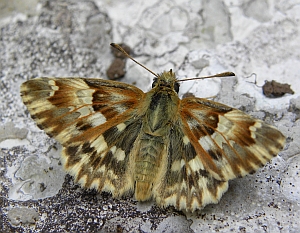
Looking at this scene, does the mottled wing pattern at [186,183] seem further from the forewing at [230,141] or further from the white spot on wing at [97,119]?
the white spot on wing at [97,119]

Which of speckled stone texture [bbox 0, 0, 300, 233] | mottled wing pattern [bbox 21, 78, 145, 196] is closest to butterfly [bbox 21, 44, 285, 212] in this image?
mottled wing pattern [bbox 21, 78, 145, 196]

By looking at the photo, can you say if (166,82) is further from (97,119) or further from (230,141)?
(230,141)

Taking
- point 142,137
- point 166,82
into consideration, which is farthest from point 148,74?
point 142,137

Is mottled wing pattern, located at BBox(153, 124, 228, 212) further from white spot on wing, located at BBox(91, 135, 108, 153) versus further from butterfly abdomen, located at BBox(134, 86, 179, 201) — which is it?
white spot on wing, located at BBox(91, 135, 108, 153)

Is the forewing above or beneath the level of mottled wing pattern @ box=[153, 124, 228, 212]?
above

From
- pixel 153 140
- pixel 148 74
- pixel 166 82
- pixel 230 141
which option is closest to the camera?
pixel 230 141

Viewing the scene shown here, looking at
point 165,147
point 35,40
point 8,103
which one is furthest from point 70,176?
point 35,40

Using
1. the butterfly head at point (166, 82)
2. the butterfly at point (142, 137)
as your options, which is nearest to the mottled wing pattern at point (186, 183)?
the butterfly at point (142, 137)
